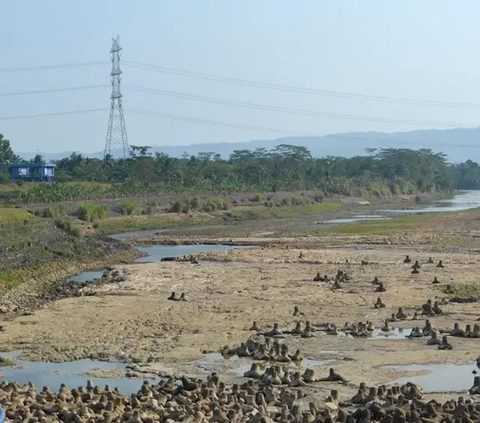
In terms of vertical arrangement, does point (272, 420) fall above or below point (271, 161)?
below

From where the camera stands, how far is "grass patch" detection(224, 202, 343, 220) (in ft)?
310

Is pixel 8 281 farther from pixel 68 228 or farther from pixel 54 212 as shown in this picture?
pixel 54 212

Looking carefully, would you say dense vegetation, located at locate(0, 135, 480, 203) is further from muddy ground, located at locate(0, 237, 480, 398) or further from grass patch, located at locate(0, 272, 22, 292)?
muddy ground, located at locate(0, 237, 480, 398)

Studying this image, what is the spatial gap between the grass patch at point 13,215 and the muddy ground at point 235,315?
42.6 feet

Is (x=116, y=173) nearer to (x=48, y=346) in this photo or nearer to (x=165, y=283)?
(x=165, y=283)

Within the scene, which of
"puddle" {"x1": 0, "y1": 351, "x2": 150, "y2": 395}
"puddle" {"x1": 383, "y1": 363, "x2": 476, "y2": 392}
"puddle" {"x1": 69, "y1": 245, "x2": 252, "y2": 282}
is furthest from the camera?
"puddle" {"x1": 69, "y1": 245, "x2": 252, "y2": 282}

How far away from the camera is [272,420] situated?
19000mm

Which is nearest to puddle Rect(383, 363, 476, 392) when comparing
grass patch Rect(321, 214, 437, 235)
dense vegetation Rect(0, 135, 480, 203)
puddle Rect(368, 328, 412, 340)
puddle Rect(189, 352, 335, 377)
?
puddle Rect(189, 352, 335, 377)

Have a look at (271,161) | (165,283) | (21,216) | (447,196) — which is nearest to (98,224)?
(21,216)

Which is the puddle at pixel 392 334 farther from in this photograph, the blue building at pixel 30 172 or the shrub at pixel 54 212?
the blue building at pixel 30 172

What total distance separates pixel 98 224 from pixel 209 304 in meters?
39.0

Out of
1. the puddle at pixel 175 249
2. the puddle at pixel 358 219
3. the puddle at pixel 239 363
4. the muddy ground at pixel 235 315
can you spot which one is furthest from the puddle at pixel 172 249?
the puddle at pixel 358 219

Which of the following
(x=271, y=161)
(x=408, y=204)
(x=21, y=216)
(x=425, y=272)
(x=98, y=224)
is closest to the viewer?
(x=425, y=272)

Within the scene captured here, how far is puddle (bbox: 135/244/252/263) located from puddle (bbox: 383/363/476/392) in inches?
1274
